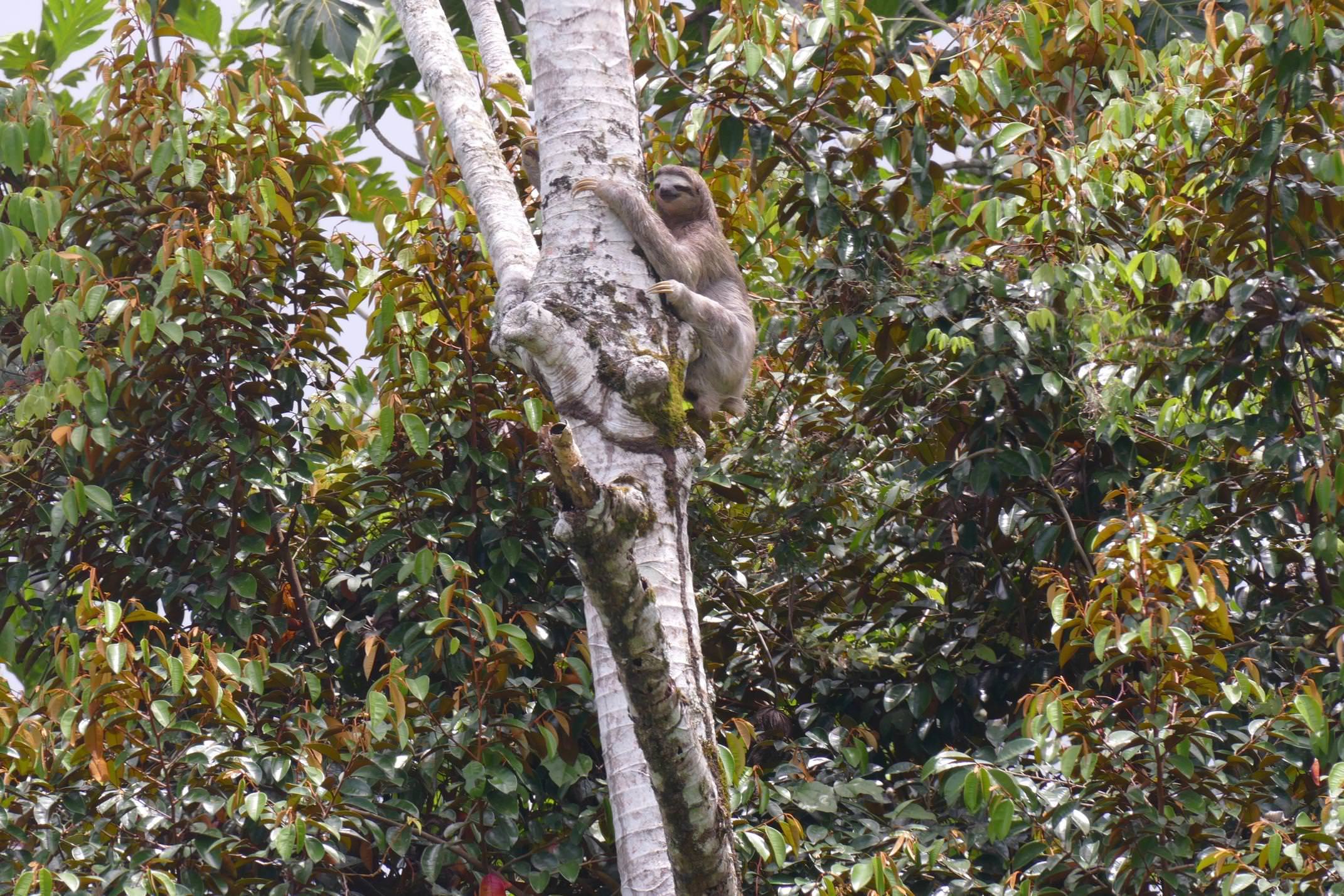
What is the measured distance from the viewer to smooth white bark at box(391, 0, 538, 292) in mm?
4047

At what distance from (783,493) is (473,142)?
196 centimetres

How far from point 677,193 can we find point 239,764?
2.80m

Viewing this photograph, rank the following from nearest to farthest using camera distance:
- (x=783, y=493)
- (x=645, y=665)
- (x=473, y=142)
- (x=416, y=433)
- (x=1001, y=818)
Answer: (x=645, y=665)
(x=1001, y=818)
(x=473, y=142)
(x=416, y=433)
(x=783, y=493)

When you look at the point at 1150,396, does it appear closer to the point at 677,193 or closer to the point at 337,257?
the point at 677,193

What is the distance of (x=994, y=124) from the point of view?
597cm

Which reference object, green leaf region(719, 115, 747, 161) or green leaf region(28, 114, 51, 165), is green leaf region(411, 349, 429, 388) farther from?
green leaf region(28, 114, 51, 165)

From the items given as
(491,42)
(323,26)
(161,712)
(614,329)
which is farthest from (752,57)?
(323,26)

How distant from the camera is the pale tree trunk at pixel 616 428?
2.68 meters

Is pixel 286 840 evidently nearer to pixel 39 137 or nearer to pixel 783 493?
pixel 783 493

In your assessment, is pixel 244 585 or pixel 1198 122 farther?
pixel 244 585

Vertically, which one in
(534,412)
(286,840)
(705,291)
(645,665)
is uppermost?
(705,291)

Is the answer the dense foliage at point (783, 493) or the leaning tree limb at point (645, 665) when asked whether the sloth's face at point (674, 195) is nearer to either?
the dense foliage at point (783, 493)

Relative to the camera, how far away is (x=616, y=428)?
3357 millimetres

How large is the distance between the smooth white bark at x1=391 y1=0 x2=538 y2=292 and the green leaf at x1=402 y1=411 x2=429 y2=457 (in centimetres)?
63
